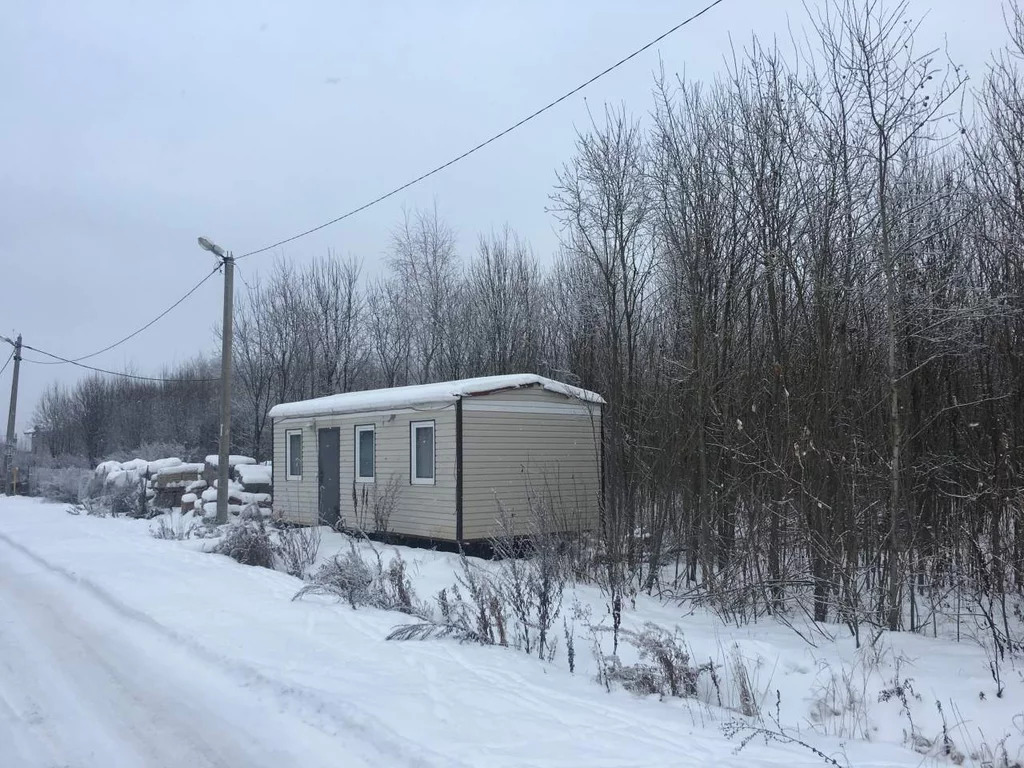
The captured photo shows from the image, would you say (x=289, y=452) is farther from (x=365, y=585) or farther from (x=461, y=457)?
(x=365, y=585)

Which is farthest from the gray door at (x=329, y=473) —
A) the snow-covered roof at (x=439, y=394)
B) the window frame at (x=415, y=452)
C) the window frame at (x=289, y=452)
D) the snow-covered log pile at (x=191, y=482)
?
the snow-covered log pile at (x=191, y=482)

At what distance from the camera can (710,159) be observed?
36.6 feet

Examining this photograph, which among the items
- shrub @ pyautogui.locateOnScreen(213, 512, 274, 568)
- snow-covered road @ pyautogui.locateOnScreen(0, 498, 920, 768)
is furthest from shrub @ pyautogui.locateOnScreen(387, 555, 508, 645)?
shrub @ pyautogui.locateOnScreen(213, 512, 274, 568)

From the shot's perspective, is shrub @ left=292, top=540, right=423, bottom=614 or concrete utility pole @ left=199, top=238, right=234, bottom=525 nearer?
shrub @ left=292, top=540, right=423, bottom=614

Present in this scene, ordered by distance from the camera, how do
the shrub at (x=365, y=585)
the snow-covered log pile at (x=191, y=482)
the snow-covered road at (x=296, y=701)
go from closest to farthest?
the snow-covered road at (x=296, y=701) < the shrub at (x=365, y=585) < the snow-covered log pile at (x=191, y=482)

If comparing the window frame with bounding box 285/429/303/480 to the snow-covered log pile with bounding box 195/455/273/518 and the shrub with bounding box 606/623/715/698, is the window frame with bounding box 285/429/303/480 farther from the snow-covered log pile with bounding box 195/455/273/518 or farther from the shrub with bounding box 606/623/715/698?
the shrub with bounding box 606/623/715/698

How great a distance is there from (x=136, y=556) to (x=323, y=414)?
492cm

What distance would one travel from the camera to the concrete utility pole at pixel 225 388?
16.7 metres

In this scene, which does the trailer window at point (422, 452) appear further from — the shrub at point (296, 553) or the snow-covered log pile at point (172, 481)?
the snow-covered log pile at point (172, 481)

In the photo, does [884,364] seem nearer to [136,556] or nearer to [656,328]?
[656,328]

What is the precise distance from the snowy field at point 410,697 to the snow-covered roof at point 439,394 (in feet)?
16.6

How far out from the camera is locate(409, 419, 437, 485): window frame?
13219 millimetres

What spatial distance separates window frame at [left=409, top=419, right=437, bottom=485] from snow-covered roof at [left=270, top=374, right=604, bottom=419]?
0.36 meters

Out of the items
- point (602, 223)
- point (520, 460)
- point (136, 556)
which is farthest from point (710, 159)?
point (136, 556)
